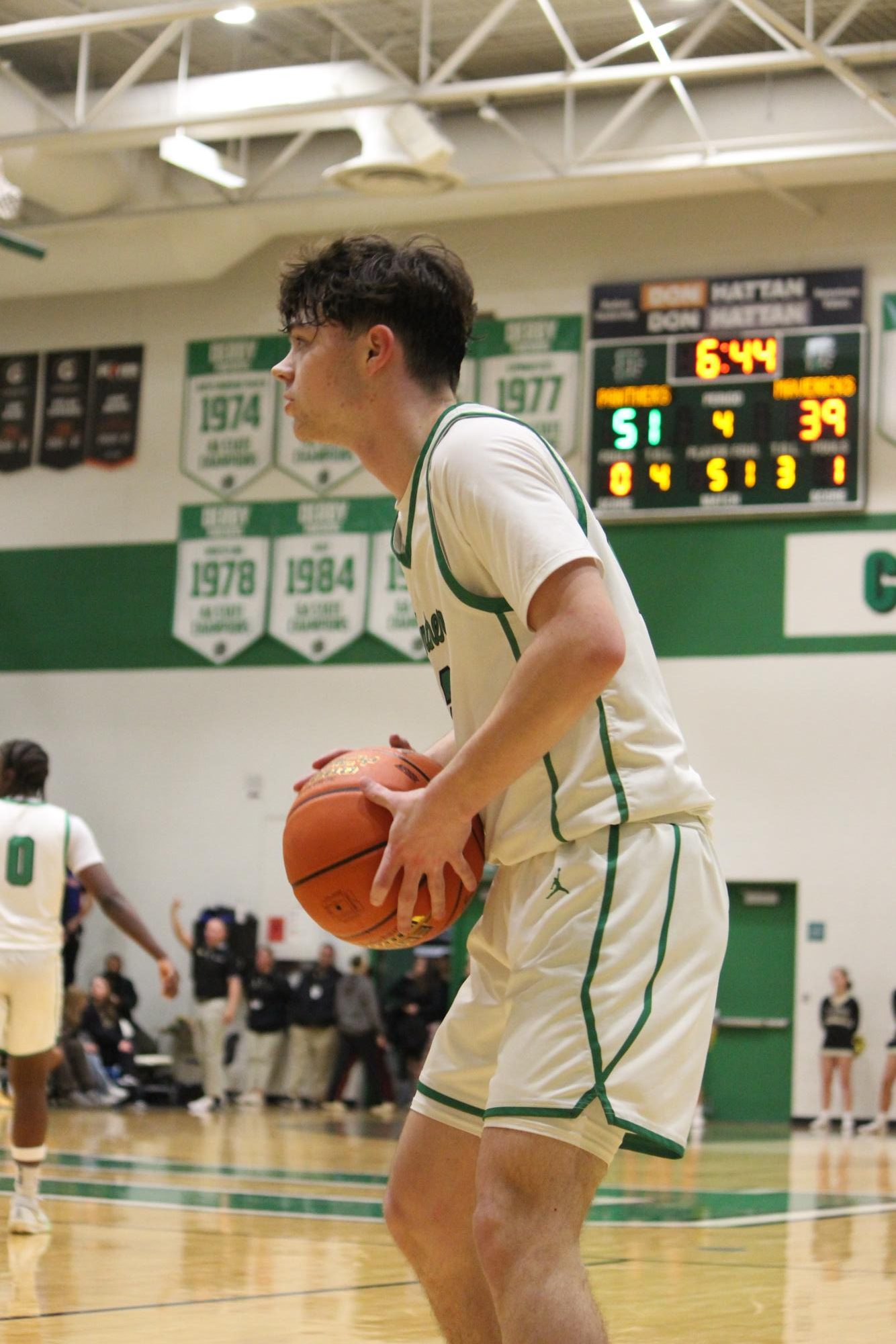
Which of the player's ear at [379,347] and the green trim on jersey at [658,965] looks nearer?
the green trim on jersey at [658,965]

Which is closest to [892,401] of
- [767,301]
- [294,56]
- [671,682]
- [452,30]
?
[767,301]

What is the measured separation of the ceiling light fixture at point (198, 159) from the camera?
17578 mm

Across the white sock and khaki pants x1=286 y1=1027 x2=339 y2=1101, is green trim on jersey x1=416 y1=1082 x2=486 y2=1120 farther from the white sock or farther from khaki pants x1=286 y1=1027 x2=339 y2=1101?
khaki pants x1=286 y1=1027 x2=339 y2=1101

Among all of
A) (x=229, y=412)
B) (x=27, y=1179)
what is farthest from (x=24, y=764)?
(x=229, y=412)

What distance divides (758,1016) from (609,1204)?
1009cm

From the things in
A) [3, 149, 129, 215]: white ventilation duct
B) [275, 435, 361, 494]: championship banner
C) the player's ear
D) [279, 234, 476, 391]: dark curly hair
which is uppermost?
[3, 149, 129, 215]: white ventilation duct

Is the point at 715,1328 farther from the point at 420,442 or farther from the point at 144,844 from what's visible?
the point at 144,844

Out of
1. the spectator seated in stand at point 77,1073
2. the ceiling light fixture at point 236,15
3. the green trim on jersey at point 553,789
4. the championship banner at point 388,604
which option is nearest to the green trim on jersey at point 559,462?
the green trim on jersey at point 553,789

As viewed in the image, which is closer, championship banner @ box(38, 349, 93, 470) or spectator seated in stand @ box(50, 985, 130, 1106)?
spectator seated in stand @ box(50, 985, 130, 1106)

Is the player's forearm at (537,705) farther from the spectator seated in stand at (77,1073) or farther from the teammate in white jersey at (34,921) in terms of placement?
the spectator seated in stand at (77,1073)

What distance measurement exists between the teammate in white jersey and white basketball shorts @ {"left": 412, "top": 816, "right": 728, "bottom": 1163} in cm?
444

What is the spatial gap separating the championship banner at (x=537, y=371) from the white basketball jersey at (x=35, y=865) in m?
12.5

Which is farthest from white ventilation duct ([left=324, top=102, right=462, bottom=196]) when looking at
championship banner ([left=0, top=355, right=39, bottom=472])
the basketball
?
the basketball

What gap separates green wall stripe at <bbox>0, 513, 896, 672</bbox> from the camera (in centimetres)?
1877
